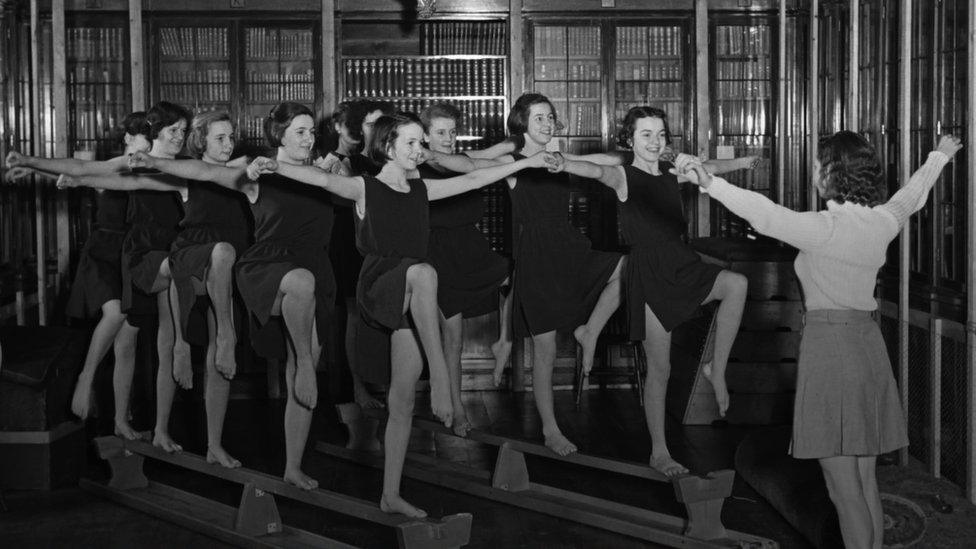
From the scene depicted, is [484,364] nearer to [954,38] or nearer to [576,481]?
[576,481]

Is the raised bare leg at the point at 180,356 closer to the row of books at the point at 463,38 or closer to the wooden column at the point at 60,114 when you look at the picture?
the wooden column at the point at 60,114

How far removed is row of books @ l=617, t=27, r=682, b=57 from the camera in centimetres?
882

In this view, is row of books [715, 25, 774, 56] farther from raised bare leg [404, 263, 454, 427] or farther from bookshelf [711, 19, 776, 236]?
raised bare leg [404, 263, 454, 427]

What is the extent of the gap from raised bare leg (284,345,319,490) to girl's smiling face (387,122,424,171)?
1006 mm

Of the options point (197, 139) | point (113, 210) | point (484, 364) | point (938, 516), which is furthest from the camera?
point (484, 364)

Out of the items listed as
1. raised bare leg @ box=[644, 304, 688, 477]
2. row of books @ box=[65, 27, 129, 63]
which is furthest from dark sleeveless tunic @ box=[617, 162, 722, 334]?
row of books @ box=[65, 27, 129, 63]

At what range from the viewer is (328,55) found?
27.7ft

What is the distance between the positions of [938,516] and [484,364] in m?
4.23

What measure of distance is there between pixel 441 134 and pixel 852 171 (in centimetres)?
251

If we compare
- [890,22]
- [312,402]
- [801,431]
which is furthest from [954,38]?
[312,402]

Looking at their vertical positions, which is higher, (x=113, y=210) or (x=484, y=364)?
(x=113, y=210)

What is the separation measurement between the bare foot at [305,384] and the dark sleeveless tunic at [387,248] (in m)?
0.32

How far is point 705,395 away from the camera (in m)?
7.46

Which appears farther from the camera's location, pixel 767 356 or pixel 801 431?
pixel 767 356
